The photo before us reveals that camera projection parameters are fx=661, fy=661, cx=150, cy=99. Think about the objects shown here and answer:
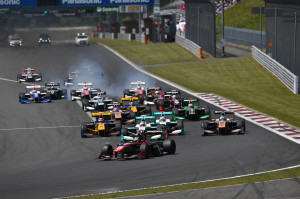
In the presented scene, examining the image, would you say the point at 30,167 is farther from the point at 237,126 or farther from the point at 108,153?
the point at 237,126

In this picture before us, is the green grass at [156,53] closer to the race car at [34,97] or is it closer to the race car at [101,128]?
the race car at [34,97]

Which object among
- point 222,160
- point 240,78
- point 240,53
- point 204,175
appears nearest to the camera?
point 204,175

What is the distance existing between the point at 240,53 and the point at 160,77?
53.9 ft

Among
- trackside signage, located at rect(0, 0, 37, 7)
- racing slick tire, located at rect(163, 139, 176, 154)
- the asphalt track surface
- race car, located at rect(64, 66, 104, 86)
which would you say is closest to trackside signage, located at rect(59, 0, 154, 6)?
trackside signage, located at rect(0, 0, 37, 7)

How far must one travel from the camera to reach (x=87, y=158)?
24.8 metres

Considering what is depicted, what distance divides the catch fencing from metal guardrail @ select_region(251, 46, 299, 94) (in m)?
10.5

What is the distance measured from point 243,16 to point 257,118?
215 ft

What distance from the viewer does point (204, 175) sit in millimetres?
20391

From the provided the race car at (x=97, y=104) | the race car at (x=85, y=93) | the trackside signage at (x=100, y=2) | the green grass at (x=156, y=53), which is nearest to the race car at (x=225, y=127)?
the race car at (x=97, y=104)

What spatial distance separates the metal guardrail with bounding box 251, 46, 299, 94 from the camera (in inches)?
1770

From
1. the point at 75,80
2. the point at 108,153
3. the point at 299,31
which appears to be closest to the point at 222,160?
the point at 108,153

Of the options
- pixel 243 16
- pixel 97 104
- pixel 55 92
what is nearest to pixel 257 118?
pixel 97 104

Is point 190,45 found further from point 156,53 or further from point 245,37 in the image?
point 245,37

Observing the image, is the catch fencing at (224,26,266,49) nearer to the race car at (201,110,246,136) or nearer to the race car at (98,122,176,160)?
the race car at (201,110,246,136)
